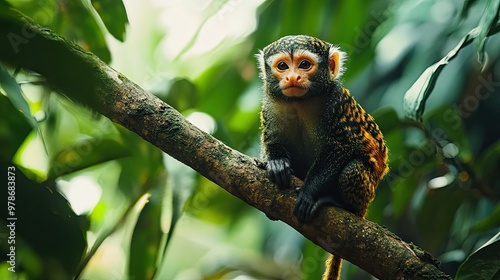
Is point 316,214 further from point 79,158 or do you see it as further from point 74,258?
point 79,158

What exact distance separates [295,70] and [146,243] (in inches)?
42.7

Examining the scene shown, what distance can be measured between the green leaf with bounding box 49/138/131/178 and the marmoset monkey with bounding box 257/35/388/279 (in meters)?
0.74

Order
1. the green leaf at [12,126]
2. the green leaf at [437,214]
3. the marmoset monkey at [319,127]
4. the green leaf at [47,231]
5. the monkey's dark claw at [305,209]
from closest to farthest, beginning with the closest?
the green leaf at [47,231]
the green leaf at [12,126]
the monkey's dark claw at [305,209]
the marmoset monkey at [319,127]
the green leaf at [437,214]

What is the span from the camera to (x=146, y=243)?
284 centimetres

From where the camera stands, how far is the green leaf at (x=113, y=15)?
→ 8.30 feet

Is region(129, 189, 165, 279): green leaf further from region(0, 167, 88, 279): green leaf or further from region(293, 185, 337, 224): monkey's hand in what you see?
region(0, 167, 88, 279): green leaf

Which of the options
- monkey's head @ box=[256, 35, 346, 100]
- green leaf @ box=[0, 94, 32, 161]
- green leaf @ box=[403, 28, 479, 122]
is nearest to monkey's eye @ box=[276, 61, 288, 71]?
monkey's head @ box=[256, 35, 346, 100]

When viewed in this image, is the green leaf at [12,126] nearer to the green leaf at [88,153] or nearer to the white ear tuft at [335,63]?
the green leaf at [88,153]

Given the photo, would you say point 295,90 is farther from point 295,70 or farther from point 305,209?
point 305,209

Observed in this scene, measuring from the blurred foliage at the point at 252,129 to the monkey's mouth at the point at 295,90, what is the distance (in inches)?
19.2

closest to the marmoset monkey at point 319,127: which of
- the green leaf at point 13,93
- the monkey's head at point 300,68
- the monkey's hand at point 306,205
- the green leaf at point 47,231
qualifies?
the monkey's head at point 300,68

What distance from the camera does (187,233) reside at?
5.38 m

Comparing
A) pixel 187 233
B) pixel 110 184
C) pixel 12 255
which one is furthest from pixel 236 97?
pixel 12 255

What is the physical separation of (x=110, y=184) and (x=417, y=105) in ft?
7.31
